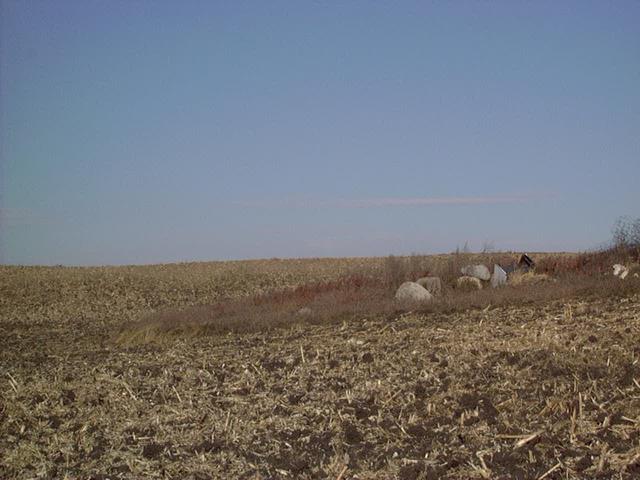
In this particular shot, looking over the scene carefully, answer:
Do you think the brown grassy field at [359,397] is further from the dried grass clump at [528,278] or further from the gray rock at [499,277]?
the gray rock at [499,277]

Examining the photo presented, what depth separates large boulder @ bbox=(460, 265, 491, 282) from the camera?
21.0 meters

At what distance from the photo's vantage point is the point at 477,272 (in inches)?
830

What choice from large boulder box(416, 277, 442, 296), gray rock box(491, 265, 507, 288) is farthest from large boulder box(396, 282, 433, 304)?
gray rock box(491, 265, 507, 288)

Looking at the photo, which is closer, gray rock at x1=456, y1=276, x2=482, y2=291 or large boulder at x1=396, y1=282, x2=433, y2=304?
large boulder at x1=396, y1=282, x2=433, y2=304

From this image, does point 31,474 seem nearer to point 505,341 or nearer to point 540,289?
point 505,341

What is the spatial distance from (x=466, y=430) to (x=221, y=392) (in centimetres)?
297

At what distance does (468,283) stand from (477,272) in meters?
1.55

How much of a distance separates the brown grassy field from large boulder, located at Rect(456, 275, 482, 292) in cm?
536

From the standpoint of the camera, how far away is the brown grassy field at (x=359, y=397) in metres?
6.35

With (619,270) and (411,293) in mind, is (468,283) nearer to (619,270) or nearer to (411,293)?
(411,293)

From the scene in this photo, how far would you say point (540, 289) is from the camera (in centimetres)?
1450

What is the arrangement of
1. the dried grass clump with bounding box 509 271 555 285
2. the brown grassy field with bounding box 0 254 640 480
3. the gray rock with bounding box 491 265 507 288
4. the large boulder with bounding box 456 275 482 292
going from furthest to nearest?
1. the large boulder with bounding box 456 275 482 292
2. the gray rock with bounding box 491 265 507 288
3. the dried grass clump with bounding box 509 271 555 285
4. the brown grassy field with bounding box 0 254 640 480

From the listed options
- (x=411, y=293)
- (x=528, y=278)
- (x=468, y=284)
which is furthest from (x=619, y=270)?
(x=411, y=293)

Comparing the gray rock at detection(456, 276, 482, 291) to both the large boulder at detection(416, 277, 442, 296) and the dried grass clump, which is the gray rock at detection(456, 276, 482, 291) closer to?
the large boulder at detection(416, 277, 442, 296)
